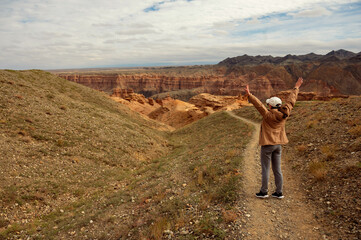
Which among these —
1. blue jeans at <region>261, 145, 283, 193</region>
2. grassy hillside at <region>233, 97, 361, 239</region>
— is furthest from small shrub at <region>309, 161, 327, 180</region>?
blue jeans at <region>261, 145, 283, 193</region>

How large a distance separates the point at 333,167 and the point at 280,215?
140 inches

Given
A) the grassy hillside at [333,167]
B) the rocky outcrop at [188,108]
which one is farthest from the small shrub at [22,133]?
the rocky outcrop at [188,108]

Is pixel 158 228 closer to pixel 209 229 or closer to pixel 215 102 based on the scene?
pixel 209 229

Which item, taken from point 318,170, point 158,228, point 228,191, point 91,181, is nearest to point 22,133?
point 91,181

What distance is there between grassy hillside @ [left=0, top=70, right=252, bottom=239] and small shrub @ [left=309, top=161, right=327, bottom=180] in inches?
110

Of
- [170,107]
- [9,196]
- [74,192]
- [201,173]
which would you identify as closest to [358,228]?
[201,173]

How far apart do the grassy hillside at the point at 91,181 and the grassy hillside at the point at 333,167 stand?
8.49 feet

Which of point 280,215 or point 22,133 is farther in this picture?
point 22,133

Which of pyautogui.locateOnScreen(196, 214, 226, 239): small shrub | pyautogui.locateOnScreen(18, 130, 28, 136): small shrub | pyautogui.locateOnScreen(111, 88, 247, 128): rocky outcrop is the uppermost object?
pyautogui.locateOnScreen(18, 130, 28, 136): small shrub

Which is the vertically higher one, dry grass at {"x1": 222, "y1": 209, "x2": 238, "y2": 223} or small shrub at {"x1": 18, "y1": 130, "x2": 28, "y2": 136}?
small shrub at {"x1": 18, "y1": 130, "x2": 28, "y2": 136}

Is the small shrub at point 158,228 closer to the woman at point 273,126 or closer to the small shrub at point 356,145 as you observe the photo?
the woman at point 273,126

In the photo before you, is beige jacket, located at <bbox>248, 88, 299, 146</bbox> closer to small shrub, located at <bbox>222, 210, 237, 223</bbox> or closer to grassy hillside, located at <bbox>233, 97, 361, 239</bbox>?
small shrub, located at <bbox>222, 210, 237, 223</bbox>

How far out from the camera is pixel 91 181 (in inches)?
511

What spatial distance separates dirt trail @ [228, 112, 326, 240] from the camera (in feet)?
17.2
